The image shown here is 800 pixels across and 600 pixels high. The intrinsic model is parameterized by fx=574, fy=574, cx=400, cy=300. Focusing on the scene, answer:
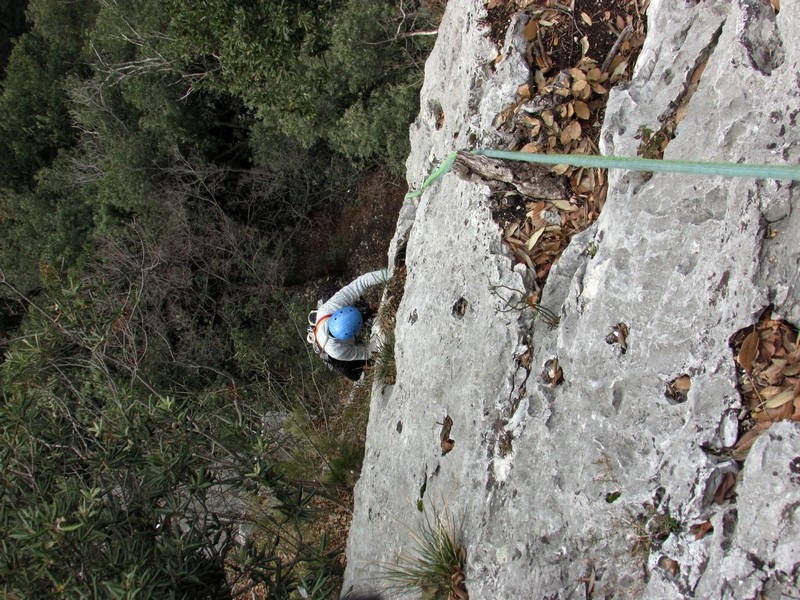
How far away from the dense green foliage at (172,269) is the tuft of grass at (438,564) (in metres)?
0.60

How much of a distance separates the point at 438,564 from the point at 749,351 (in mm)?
2118

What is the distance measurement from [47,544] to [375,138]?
6781 millimetres

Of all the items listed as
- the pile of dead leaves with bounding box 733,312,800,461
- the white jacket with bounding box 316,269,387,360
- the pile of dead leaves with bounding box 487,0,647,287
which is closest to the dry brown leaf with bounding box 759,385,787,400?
the pile of dead leaves with bounding box 733,312,800,461

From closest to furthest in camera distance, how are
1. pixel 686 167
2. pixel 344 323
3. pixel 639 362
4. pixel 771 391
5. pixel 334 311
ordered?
pixel 686 167 → pixel 771 391 → pixel 639 362 → pixel 344 323 → pixel 334 311

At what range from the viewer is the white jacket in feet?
20.2

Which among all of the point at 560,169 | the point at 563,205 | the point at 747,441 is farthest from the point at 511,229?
the point at 747,441

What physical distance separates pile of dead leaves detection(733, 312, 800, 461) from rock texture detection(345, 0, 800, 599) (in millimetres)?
53

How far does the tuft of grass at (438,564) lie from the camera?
3.38 meters

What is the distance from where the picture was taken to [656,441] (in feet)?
8.70

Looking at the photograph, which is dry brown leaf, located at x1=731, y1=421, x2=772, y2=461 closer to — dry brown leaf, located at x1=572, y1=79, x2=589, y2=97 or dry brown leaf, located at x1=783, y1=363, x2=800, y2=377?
dry brown leaf, located at x1=783, y1=363, x2=800, y2=377

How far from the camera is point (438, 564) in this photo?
3436 mm

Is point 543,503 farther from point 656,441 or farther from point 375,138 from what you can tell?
point 375,138

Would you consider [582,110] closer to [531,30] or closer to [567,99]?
[567,99]

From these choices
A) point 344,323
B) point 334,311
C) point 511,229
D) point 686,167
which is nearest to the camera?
point 686,167
